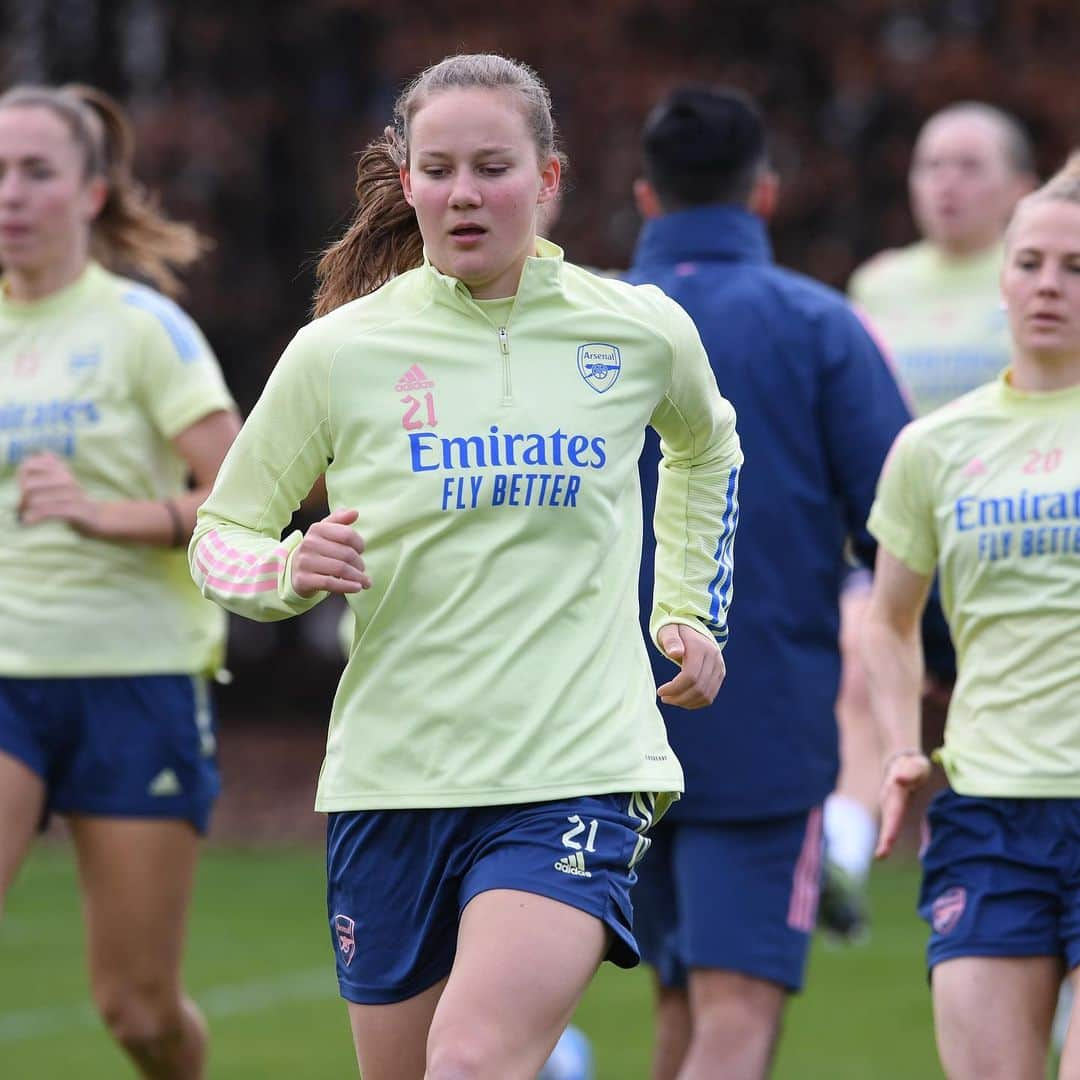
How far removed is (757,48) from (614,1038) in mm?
8365

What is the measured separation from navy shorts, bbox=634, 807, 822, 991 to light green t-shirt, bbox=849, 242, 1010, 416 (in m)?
3.22

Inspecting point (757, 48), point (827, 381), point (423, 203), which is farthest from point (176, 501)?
point (757, 48)

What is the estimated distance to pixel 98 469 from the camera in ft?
20.0

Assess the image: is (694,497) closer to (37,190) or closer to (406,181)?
(406,181)

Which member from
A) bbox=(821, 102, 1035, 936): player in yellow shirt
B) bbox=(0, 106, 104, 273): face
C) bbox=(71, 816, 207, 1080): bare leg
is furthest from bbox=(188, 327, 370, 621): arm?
bbox=(821, 102, 1035, 936): player in yellow shirt

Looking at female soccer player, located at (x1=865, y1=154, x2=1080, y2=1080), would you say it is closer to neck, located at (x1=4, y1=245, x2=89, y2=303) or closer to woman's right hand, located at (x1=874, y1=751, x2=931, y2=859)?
woman's right hand, located at (x1=874, y1=751, x2=931, y2=859)

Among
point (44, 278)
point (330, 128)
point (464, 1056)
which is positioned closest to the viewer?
point (464, 1056)

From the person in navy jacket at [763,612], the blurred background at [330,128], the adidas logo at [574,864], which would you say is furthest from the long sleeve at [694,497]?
the blurred background at [330,128]

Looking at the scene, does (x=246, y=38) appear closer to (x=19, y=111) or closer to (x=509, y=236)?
(x=19, y=111)

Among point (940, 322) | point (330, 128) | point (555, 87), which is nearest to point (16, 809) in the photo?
point (940, 322)

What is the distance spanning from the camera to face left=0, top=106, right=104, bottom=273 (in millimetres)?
6195

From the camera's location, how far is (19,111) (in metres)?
6.30

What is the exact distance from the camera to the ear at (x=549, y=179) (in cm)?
434

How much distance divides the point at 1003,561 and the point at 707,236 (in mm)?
1351
